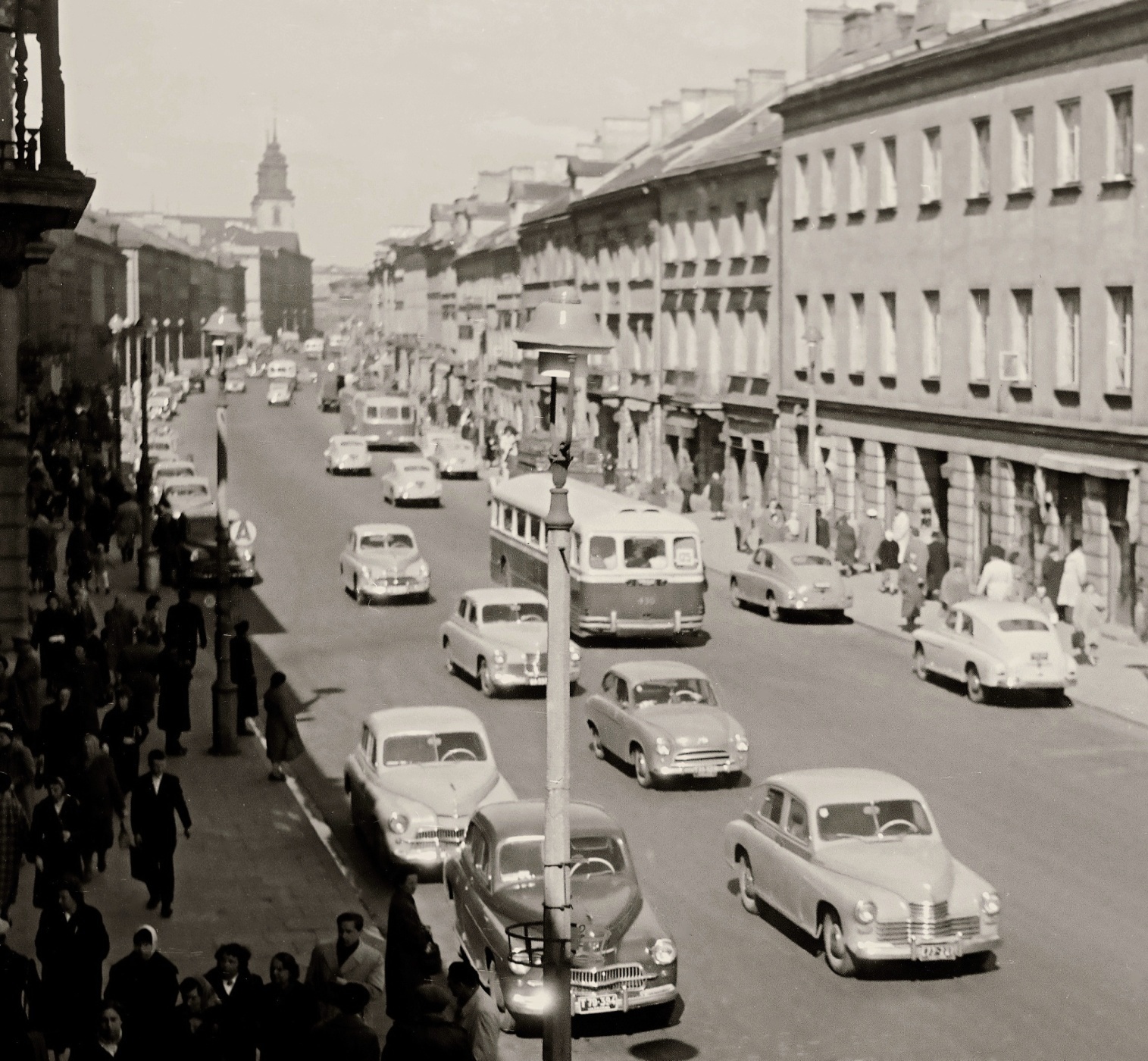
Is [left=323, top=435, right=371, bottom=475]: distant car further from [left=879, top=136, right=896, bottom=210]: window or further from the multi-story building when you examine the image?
[left=879, top=136, right=896, bottom=210]: window

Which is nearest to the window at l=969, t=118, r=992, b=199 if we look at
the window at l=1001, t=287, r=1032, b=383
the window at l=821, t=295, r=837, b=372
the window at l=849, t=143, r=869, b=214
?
the window at l=1001, t=287, r=1032, b=383

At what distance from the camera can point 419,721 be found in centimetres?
1930

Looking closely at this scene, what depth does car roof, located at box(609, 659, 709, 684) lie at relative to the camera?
73.0 feet

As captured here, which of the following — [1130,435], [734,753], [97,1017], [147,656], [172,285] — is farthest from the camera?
[172,285]

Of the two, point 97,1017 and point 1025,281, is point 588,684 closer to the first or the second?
point 1025,281

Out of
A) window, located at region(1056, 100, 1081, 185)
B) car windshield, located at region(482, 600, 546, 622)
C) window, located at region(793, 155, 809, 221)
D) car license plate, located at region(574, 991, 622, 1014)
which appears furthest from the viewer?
window, located at region(793, 155, 809, 221)

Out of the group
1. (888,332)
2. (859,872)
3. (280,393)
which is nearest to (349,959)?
(859,872)

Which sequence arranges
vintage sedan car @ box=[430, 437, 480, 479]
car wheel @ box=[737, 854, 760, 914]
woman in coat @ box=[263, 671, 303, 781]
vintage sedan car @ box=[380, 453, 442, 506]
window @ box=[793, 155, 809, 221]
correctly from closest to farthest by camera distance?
car wheel @ box=[737, 854, 760, 914]
woman in coat @ box=[263, 671, 303, 781]
window @ box=[793, 155, 809, 221]
vintage sedan car @ box=[380, 453, 442, 506]
vintage sedan car @ box=[430, 437, 480, 479]

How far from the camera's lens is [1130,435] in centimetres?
3288

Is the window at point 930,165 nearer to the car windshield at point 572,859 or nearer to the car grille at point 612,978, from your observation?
the car windshield at point 572,859

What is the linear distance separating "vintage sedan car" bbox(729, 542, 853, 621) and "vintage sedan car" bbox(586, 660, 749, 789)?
37.3 feet

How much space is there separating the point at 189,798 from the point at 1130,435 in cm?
1886

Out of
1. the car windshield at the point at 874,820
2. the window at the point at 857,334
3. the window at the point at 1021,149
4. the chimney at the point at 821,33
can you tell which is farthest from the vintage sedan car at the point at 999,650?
the chimney at the point at 821,33

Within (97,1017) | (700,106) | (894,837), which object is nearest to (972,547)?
(894,837)
